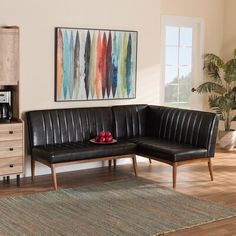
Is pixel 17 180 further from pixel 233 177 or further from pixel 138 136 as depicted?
pixel 233 177

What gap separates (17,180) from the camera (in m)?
5.32

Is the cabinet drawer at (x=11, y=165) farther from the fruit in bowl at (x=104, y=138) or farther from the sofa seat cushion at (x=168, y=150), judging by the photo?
the sofa seat cushion at (x=168, y=150)

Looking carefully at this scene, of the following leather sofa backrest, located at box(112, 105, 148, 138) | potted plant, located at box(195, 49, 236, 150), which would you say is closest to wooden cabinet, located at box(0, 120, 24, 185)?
leather sofa backrest, located at box(112, 105, 148, 138)

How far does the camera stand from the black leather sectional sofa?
533 centimetres

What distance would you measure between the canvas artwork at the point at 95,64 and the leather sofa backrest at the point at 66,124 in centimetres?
24

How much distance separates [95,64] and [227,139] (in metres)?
2.52

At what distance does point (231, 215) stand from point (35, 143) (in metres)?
2.29

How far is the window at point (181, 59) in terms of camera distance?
7.39 metres

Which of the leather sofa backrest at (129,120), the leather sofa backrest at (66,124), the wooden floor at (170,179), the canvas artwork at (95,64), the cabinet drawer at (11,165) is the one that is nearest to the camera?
the wooden floor at (170,179)

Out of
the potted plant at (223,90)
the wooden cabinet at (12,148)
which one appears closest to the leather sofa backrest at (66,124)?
the wooden cabinet at (12,148)

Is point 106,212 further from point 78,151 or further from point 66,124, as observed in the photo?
point 66,124

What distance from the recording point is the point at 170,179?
5.71m

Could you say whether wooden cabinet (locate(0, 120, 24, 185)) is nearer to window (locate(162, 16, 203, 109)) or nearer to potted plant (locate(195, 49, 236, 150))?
window (locate(162, 16, 203, 109))

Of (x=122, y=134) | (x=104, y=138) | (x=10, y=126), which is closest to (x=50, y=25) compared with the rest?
(x=10, y=126)
